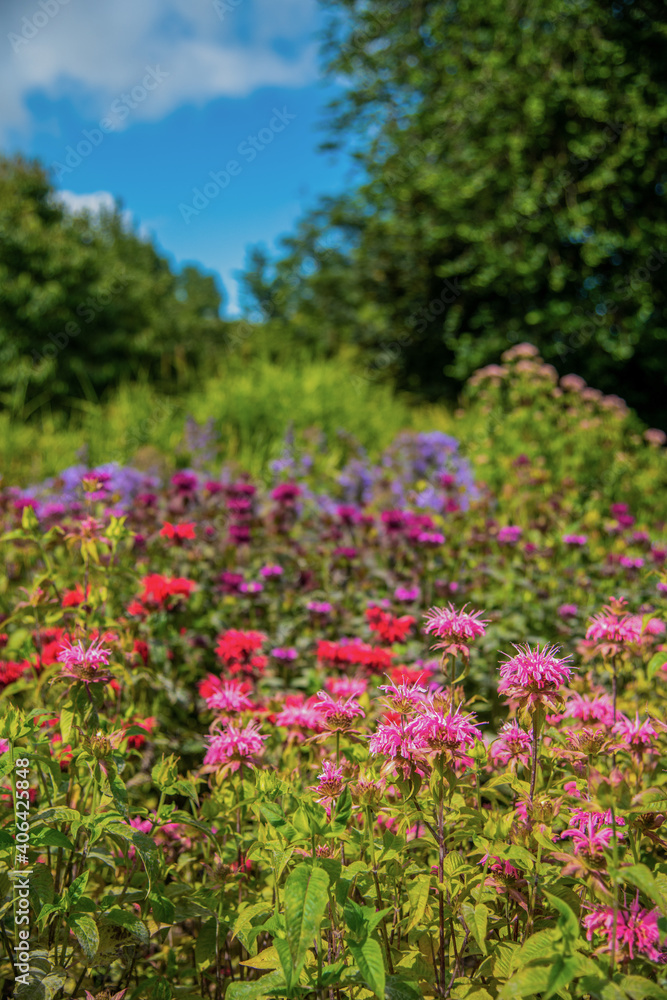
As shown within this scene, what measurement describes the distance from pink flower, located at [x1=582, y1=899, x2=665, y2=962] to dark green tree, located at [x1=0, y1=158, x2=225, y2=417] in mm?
7851

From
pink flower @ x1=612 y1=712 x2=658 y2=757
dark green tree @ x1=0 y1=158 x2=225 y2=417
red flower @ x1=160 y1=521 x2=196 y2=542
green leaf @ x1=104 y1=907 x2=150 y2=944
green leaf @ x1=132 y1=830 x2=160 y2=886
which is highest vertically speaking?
dark green tree @ x1=0 y1=158 x2=225 y2=417

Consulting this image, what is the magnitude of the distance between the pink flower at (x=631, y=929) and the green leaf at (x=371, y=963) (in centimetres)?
34

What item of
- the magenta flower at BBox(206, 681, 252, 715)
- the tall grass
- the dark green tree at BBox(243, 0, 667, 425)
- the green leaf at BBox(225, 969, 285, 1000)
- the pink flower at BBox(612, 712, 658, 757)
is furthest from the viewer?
the dark green tree at BBox(243, 0, 667, 425)

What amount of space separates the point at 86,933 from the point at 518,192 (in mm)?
8716

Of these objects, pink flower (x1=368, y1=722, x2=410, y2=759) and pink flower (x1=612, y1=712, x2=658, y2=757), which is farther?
pink flower (x1=612, y1=712, x2=658, y2=757)

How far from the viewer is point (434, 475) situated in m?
4.75

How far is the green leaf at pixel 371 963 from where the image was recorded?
94 cm

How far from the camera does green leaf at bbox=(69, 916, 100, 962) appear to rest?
1.17m

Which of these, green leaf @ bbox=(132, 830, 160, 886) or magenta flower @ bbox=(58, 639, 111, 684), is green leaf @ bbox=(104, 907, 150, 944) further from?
magenta flower @ bbox=(58, 639, 111, 684)

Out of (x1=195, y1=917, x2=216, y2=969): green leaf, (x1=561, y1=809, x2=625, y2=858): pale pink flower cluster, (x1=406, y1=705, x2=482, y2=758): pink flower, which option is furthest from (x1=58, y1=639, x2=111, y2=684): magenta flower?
(x1=561, y1=809, x2=625, y2=858): pale pink flower cluster

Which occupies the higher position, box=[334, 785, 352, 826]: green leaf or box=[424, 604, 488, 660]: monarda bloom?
box=[424, 604, 488, 660]: monarda bloom

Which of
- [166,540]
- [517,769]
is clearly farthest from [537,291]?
[517,769]

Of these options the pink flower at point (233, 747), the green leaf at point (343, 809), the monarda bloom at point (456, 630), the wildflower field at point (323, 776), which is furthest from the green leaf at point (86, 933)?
the monarda bloom at point (456, 630)

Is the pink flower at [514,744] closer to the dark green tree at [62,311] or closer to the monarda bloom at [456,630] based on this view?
the monarda bloom at [456,630]
